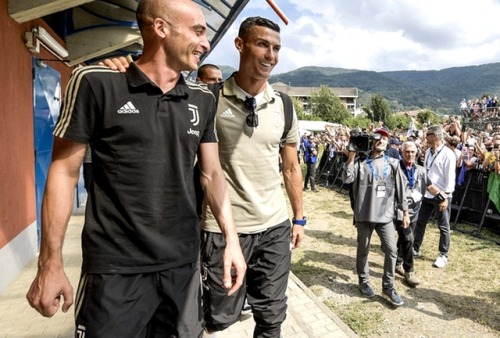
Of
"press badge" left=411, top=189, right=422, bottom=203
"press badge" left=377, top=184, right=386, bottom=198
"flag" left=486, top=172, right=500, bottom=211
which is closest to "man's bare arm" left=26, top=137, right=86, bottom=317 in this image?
"press badge" left=377, top=184, right=386, bottom=198

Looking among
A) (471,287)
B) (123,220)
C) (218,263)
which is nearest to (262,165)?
(218,263)

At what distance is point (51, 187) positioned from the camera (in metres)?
1.45

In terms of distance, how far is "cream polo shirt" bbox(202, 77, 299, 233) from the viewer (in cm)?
242

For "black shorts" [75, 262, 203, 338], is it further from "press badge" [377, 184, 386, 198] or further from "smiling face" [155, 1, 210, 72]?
"press badge" [377, 184, 386, 198]

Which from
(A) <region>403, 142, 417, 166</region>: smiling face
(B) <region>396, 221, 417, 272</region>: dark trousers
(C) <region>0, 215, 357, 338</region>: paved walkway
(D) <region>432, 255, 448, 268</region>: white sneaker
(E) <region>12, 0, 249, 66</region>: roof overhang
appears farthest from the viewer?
(E) <region>12, 0, 249, 66</region>: roof overhang

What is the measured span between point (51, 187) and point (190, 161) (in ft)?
1.92

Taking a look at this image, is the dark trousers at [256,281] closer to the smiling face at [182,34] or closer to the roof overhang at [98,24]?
the smiling face at [182,34]

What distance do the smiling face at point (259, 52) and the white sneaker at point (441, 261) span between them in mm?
4551

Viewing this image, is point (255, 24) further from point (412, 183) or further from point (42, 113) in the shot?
point (42, 113)

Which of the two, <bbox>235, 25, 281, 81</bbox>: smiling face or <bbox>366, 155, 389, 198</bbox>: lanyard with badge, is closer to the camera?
<bbox>235, 25, 281, 81</bbox>: smiling face

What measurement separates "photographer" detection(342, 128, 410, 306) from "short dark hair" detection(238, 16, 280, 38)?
211 centimetres

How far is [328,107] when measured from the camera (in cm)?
8069

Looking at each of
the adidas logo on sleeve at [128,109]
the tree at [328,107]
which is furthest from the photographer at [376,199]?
the tree at [328,107]

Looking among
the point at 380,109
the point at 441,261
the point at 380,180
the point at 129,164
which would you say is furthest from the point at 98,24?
the point at 380,109
